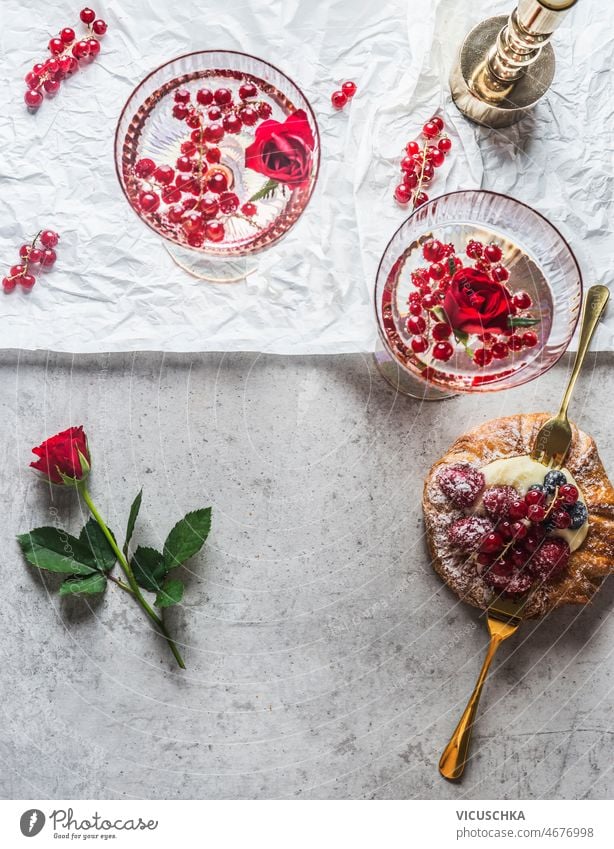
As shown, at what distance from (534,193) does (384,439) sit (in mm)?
456

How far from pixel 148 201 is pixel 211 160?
0.12 m

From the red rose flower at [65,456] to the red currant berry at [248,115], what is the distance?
540 millimetres

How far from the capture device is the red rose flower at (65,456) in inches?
45.2

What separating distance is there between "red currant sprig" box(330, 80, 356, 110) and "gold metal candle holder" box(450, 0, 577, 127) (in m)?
0.16

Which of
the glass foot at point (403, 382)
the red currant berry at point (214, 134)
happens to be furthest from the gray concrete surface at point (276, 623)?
the red currant berry at point (214, 134)

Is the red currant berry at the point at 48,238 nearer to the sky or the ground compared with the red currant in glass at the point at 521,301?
nearer to the ground

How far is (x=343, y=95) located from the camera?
121 cm

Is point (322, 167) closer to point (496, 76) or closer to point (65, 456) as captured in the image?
point (496, 76)

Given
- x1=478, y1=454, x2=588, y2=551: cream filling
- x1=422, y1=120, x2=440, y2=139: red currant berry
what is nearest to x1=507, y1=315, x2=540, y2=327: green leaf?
x1=478, y1=454, x2=588, y2=551: cream filling

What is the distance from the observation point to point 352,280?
1.20 m

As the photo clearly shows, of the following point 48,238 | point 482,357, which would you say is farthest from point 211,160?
point 482,357

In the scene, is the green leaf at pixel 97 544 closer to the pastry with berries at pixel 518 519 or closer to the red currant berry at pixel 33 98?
the pastry with berries at pixel 518 519
